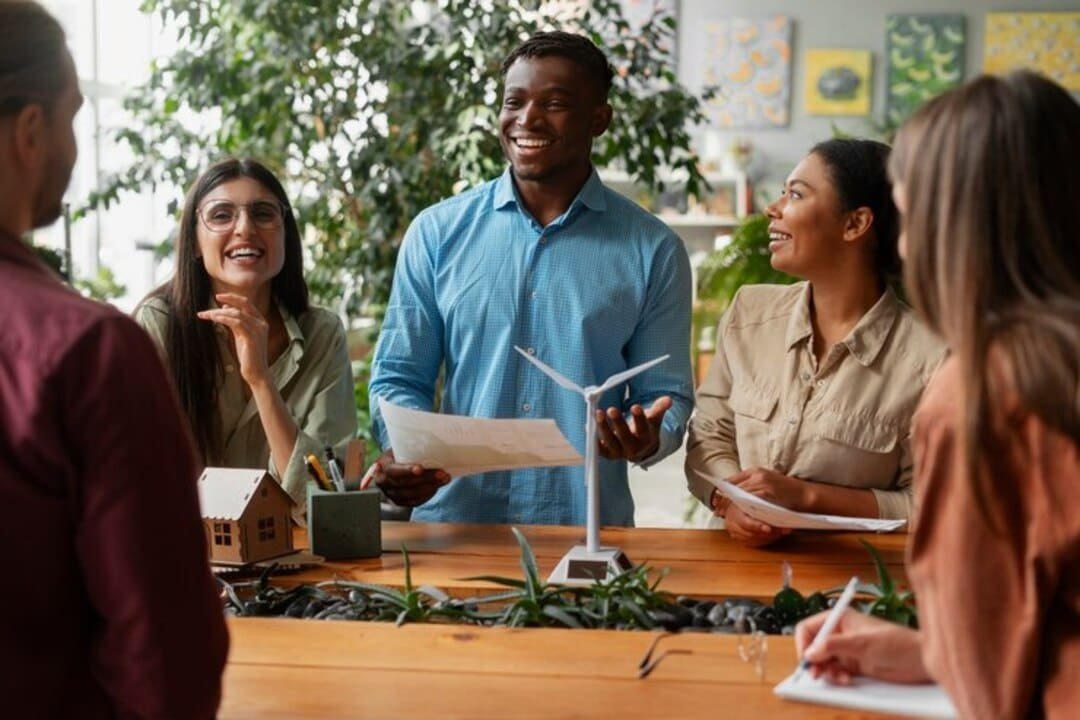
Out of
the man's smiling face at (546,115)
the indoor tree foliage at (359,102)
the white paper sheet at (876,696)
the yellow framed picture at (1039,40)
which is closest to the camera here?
the white paper sheet at (876,696)

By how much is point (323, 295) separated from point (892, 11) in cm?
569

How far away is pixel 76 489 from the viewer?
3.43ft

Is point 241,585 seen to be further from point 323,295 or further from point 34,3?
point 323,295

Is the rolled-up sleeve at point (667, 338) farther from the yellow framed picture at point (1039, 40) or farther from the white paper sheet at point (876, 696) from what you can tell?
the yellow framed picture at point (1039, 40)

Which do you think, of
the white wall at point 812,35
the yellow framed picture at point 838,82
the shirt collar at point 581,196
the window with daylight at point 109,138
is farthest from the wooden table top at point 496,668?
the yellow framed picture at point 838,82

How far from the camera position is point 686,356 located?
255 cm

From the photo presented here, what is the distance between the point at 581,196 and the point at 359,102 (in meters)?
1.99

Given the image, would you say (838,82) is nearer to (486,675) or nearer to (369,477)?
(369,477)

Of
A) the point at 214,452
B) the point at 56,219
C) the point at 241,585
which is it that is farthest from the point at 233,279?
the point at 56,219

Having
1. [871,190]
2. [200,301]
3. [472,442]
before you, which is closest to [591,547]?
[472,442]

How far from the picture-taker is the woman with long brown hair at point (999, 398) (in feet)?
3.55

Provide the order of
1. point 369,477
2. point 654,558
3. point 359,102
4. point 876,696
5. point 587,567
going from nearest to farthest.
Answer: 1. point 876,696
2. point 587,567
3. point 654,558
4. point 369,477
5. point 359,102

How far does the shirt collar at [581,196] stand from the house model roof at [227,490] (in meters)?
0.81

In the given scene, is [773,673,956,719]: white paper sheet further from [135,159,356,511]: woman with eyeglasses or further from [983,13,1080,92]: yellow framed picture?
[983,13,1080,92]: yellow framed picture
